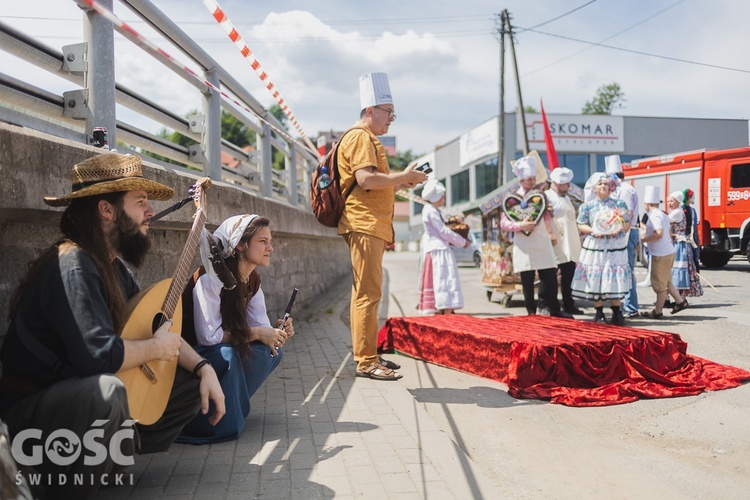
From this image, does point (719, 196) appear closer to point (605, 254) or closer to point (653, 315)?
point (653, 315)

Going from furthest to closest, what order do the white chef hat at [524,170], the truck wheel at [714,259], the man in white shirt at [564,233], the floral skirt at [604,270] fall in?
1. the truck wheel at [714,259]
2. the man in white shirt at [564,233]
3. the white chef hat at [524,170]
4. the floral skirt at [604,270]

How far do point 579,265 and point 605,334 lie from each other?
271 centimetres

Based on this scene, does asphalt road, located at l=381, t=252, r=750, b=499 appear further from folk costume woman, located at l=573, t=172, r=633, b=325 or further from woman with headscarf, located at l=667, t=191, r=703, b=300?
woman with headscarf, located at l=667, t=191, r=703, b=300

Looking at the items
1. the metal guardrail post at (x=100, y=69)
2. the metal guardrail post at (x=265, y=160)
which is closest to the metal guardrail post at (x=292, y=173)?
the metal guardrail post at (x=265, y=160)

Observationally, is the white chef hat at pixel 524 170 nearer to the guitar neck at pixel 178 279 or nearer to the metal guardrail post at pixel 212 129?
the metal guardrail post at pixel 212 129

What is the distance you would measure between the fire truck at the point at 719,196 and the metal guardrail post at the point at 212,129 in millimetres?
15306

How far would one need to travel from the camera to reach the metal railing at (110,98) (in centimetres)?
360

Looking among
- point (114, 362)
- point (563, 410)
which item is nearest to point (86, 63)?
point (114, 362)

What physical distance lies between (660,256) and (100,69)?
790 cm

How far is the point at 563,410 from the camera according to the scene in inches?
197

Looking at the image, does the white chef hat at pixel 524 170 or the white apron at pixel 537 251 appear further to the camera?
the white chef hat at pixel 524 170

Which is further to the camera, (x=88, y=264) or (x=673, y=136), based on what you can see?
(x=673, y=136)

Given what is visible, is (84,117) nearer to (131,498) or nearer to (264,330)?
(264,330)

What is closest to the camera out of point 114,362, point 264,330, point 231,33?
point 114,362
